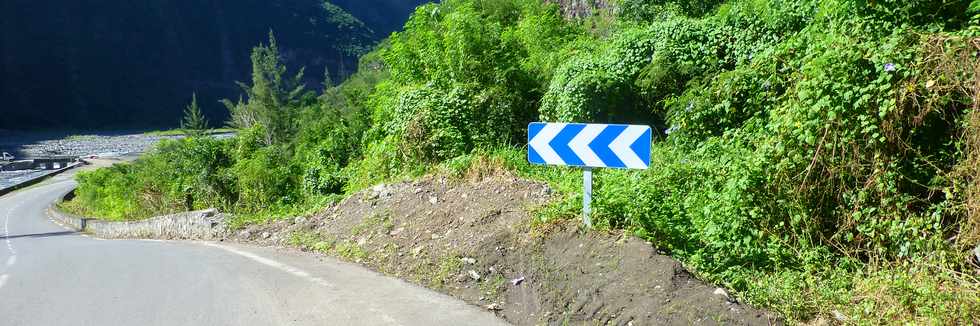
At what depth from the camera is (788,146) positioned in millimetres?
5617

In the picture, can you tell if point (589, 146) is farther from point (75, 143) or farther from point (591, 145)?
point (75, 143)

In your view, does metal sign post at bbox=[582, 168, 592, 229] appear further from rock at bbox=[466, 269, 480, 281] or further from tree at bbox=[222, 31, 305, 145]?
tree at bbox=[222, 31, 305, 145]

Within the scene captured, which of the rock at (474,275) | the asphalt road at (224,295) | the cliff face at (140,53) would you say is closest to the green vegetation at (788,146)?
the rock at (474,275)

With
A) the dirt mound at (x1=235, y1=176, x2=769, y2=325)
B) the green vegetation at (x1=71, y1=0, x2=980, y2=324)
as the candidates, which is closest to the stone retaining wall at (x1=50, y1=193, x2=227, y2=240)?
the green vegetation at (x1=71, y1=0, x2=980, y2=324)

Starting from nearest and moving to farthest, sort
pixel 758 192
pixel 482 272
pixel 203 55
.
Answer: pixel 758 192, pixel 482 272, pixel 203 55

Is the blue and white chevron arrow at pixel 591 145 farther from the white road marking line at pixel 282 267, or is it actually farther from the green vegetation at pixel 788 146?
the white road marking line at pixel 282 267

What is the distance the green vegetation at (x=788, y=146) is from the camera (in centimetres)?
486

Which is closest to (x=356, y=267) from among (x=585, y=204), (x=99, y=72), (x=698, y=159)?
(x=585, y=204)

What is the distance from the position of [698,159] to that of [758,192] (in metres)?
1.54

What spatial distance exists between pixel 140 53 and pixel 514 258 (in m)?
122

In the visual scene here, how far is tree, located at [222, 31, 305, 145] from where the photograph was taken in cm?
3141

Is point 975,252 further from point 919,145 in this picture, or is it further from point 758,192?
point 758,192

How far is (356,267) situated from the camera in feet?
23.3

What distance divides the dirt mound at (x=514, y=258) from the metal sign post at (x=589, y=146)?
532mm
